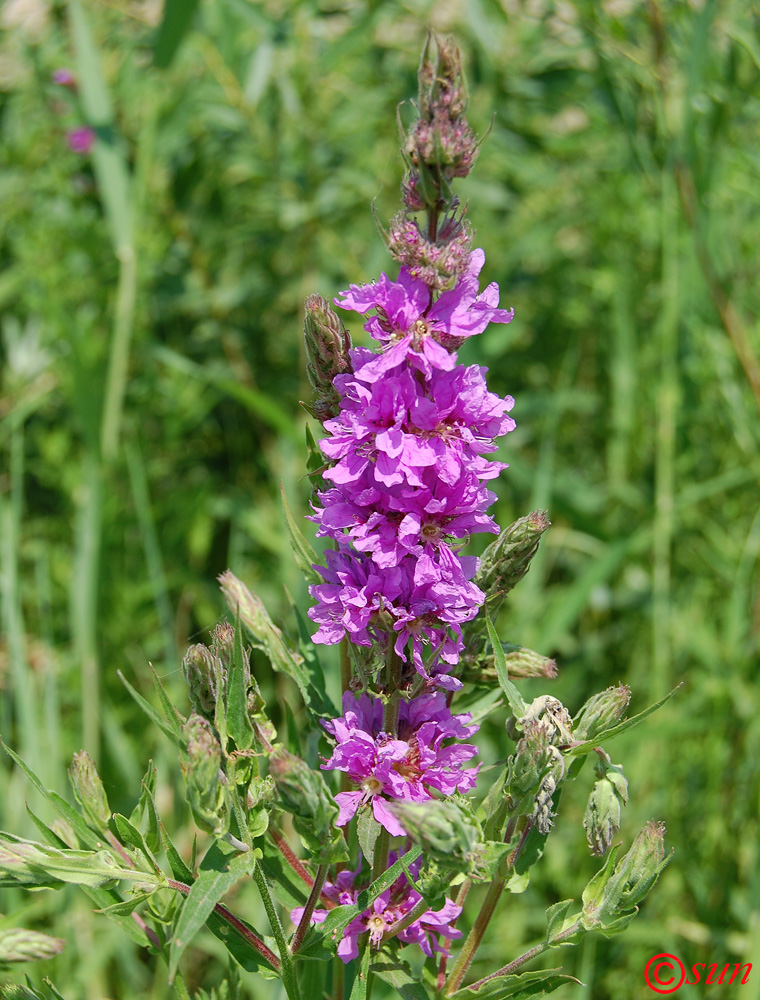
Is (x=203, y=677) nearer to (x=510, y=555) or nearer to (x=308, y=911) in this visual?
(x=308, y=911)

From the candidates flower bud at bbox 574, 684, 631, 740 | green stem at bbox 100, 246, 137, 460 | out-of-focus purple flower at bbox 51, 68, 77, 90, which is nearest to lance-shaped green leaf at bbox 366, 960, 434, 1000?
flower bud at bbox 574, 684, 631, 740

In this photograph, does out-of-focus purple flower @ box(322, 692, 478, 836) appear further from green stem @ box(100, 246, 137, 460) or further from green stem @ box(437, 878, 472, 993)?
green stem @ box(100, 246, 137, 460)

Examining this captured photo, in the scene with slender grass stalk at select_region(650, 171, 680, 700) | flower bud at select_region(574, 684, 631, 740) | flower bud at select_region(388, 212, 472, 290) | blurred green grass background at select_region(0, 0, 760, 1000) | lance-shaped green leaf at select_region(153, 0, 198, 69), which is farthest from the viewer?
slender grass stalk at select_region(650, 171, 680, 700)

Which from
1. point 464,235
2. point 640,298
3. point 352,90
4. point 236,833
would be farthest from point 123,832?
point 352,90

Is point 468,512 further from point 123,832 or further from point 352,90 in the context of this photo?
point 352,90

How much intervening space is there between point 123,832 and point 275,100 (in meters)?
2.61

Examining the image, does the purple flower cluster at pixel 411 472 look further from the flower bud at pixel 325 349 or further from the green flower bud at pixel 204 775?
the green flower bud at pixel 204 775

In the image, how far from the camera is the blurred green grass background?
211 centimetres

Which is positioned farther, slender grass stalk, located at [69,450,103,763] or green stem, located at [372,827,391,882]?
slender grass stalk, located at [69,450,103,763]

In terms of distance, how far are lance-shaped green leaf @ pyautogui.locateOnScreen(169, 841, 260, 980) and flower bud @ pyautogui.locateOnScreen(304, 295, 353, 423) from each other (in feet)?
1.63

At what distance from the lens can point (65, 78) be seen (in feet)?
9.39

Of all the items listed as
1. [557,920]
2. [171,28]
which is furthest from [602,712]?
[171,28]

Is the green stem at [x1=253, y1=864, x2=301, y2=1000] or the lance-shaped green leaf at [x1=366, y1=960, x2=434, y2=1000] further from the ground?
the green stem at [x1=253, y1=864, x2=301, y2=1000]

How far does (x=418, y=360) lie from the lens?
973 mm
